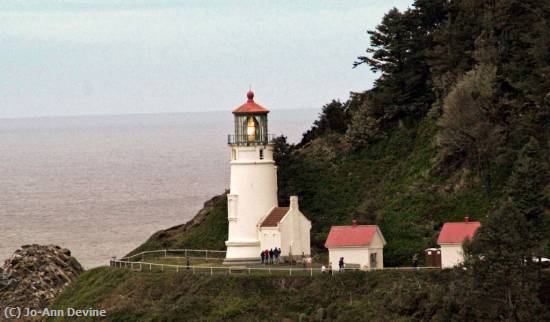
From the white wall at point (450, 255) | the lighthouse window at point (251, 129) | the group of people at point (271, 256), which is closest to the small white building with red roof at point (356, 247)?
the white wall at point (450, 255)

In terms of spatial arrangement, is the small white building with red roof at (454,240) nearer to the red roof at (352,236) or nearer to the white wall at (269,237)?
the red roof at (352,236)

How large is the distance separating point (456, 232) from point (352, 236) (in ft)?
14.5

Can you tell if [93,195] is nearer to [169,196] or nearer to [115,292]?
[169,196]

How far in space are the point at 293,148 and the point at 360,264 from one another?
706 inches

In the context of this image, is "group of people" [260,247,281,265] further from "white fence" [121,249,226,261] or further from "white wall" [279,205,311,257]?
"white fence" [121,249,226,261]

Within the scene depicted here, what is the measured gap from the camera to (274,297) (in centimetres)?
5919

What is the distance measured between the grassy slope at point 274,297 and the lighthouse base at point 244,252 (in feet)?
14.4

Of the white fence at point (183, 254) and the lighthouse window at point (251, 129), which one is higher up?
→ the lighthouse window at point (251, 129)

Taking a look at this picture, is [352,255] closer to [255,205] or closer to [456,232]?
[456,232]

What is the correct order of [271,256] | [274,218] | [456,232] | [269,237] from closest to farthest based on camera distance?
1. [456,232]
2. [271,256]
3. [269,237]
4. [274,218]

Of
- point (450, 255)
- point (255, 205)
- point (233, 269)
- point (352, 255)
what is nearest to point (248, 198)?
point (255, 205)

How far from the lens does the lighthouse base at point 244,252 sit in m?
66.3

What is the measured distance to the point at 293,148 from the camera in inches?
3068

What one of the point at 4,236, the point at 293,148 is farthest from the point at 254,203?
the point at 4,236
